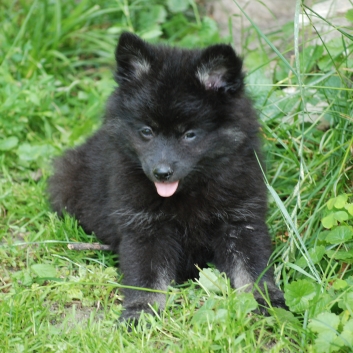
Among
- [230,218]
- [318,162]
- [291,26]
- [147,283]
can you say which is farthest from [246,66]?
[147,283]

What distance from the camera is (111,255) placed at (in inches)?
194

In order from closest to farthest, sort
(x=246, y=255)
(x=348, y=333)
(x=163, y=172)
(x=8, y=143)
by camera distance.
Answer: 1. (x=348, y=333)
2. (x=163, y=172)
3. (x=246, y=255)
4. (x=8, y=143)

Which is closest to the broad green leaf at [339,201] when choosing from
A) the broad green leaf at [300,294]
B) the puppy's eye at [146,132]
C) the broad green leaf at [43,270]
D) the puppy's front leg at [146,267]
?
the broad green leaf at [300,294]

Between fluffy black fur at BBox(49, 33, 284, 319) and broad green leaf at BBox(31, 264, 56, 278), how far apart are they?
17.9 inches

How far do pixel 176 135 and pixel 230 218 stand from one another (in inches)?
27.0

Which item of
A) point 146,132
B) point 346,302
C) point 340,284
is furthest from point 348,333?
point 146,132

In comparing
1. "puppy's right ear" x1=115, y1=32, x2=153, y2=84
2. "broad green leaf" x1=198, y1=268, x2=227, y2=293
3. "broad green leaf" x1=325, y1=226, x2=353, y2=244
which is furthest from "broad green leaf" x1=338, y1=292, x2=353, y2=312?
"puppy's right ear" x1=115, y1=32, x2=153, y2=84

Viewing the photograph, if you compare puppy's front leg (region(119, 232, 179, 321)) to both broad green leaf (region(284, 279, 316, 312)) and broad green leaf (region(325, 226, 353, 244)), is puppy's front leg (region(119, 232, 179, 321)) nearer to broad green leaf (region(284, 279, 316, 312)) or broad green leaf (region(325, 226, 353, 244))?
broad green leaf (region(284, 279, 316, 312))

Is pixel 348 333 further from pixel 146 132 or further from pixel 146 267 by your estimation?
pixel 146 132

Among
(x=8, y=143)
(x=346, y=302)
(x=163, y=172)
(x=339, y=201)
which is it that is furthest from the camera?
(x=8, y=143)

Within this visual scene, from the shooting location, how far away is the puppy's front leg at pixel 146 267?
13.7ft

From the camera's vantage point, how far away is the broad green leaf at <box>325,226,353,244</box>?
4145 mm

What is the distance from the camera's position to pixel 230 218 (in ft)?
14.5

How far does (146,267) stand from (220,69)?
4.28 feet
